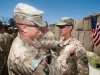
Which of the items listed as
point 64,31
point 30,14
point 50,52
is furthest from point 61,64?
point 64,31

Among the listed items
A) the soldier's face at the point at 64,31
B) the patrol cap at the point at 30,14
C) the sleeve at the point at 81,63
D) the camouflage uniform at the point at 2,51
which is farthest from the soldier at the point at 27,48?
the camouflage uniform at the point at 2,51

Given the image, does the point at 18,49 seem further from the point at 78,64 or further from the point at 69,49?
the point at 78,64

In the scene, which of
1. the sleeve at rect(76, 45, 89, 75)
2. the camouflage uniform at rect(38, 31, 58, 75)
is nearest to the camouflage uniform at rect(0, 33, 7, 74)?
the camouflage uniform at rect(38, 31, 58, 75)

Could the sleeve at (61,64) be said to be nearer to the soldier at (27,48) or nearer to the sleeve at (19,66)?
the soldier at (27,48)

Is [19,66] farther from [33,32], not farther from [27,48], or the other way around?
[33,32]

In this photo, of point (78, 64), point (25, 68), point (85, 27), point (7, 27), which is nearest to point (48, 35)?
point (7, 27)

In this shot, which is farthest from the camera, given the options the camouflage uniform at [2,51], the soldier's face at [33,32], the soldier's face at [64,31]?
the camouflage uniform at [2,51]

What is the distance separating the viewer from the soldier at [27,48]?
5.88ft

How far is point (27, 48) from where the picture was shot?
73.5 inches

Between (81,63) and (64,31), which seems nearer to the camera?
(81,63)

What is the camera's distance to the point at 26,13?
1.88m

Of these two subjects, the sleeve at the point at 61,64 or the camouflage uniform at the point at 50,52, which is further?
the camouflage uniform at the point at 50,52

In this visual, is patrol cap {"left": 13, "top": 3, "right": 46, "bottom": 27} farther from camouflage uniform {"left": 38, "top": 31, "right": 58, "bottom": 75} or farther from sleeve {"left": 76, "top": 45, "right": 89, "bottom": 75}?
sleeve {"left": 76, "top": 45, "right": 89, "bottom": 75}

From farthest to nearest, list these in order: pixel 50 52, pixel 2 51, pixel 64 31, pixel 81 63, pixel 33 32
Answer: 1. pixel 2 51
2. pixel 64 31
3. pixel 50 52
4. pixel 81 63
5. pixel 33 32
